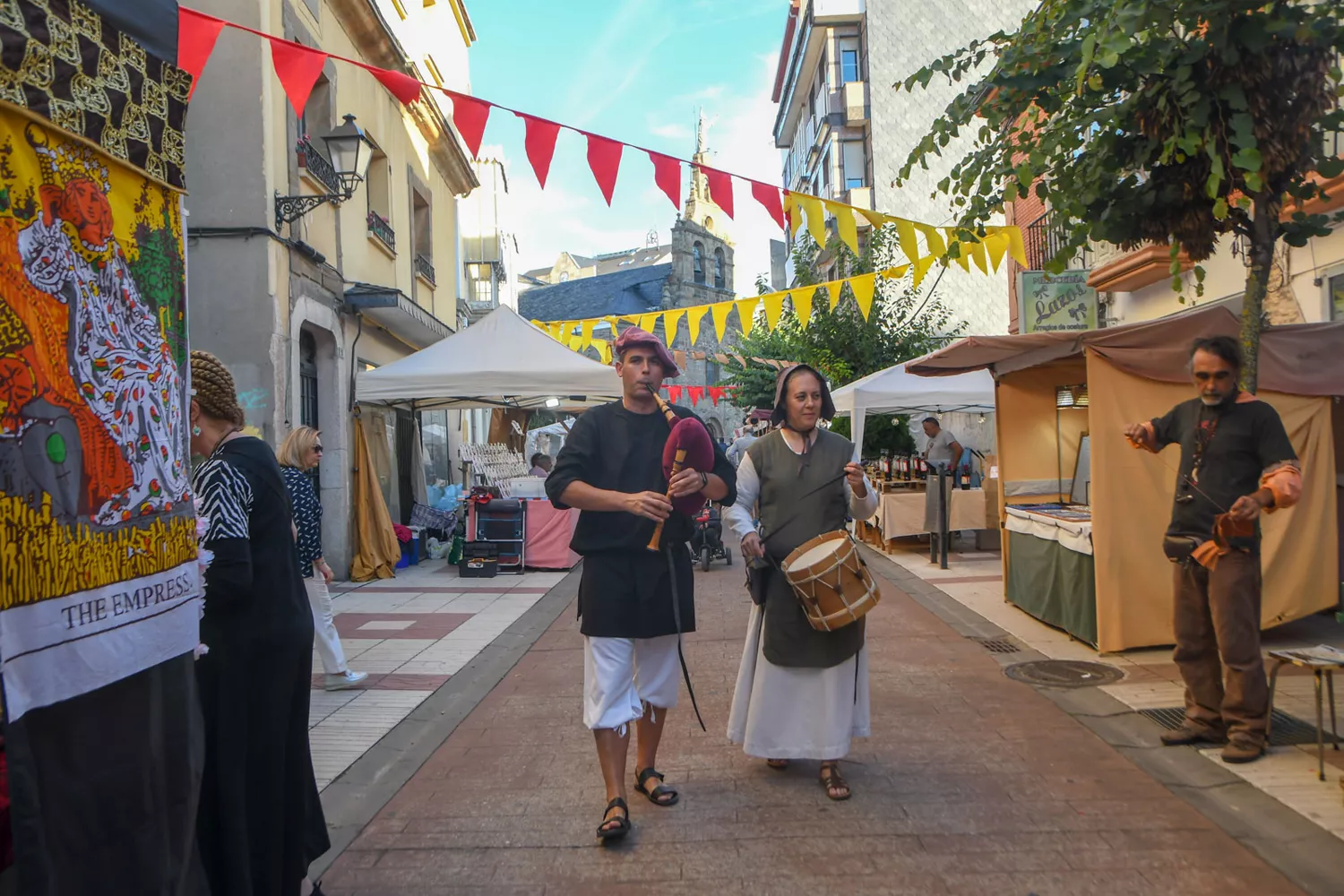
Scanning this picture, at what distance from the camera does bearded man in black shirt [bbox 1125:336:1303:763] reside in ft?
13.6

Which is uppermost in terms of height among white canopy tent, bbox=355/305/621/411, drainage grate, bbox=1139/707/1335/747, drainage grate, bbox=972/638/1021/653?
white canopy tent, bbox=355/305/621/411

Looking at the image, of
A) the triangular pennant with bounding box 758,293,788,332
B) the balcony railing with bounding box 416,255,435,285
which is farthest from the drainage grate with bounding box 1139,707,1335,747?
the balcony railing with bounding box 416,255,435,285

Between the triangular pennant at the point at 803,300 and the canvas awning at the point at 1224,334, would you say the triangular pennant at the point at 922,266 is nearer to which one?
A: the triangular pennant at the point at 803,300

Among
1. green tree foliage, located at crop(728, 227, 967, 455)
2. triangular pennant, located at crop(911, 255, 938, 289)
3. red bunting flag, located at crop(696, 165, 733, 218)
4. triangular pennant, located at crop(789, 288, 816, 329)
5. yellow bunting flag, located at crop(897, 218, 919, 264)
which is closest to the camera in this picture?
red bunting flag, located at crop(696, 165, 733, 218)

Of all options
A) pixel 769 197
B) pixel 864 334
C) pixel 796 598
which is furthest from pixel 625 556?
pixel 864 334

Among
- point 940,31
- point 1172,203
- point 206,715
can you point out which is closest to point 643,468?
point 206,715

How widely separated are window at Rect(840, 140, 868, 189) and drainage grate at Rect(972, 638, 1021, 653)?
24575 mm

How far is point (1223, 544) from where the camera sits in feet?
13.7

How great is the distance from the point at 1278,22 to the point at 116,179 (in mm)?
4493

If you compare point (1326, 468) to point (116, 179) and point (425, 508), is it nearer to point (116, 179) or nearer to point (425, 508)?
point (116, 179)

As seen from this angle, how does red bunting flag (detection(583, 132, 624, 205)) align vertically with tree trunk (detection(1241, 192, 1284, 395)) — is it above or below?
above

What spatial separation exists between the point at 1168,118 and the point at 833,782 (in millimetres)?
3448

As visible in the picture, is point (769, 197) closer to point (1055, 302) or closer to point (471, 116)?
point (471, 116)

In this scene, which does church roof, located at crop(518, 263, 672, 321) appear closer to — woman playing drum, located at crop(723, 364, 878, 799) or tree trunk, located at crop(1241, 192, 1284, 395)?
tree trunk, located at crop(1241, 192, 1284, 395)
